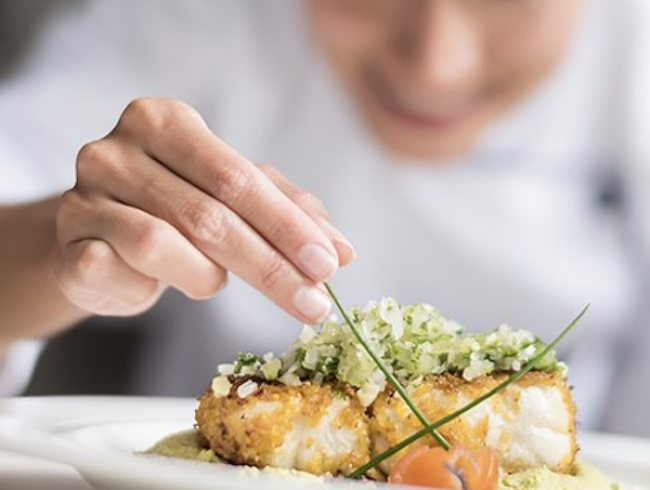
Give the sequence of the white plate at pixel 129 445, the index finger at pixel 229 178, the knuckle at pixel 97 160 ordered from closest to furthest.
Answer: the white plate at pixel 129 445, the index finger at pixel 229 178, the knuckle at pixel 97 160

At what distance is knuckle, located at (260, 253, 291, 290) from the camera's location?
2.91 feet

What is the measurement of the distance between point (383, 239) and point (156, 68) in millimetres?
592

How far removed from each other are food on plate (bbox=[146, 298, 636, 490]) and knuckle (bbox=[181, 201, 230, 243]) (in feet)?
0.32

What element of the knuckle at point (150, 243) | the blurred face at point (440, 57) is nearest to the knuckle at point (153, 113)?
the knuckle at point (150, 243)

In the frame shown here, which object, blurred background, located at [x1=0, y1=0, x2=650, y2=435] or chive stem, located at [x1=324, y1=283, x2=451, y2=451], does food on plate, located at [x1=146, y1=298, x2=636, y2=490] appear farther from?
blurred background, located at [x1=0, y1=0, x2=650, y2=435]

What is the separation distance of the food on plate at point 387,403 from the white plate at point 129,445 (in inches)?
2.3

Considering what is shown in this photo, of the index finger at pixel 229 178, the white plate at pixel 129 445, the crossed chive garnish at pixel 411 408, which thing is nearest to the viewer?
the white plate at pixel 129 445

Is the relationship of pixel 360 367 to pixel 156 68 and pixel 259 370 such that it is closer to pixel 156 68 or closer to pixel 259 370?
pixel 259 370

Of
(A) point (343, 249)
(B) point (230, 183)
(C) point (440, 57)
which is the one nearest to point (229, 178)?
(B) point (230, 183)

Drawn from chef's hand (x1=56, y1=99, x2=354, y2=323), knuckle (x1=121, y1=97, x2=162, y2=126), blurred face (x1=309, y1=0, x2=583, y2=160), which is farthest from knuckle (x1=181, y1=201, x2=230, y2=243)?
blurred face (x1=309, y1=0, x2=583, y2=160)

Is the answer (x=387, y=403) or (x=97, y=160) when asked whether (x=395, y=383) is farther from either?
(x=97, y=160)

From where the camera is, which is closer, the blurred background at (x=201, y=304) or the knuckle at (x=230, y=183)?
the knuckle at (x=230, y=183)

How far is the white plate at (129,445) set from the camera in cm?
66

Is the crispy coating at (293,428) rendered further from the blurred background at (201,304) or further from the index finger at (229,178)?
the blurred background at (201,304)
